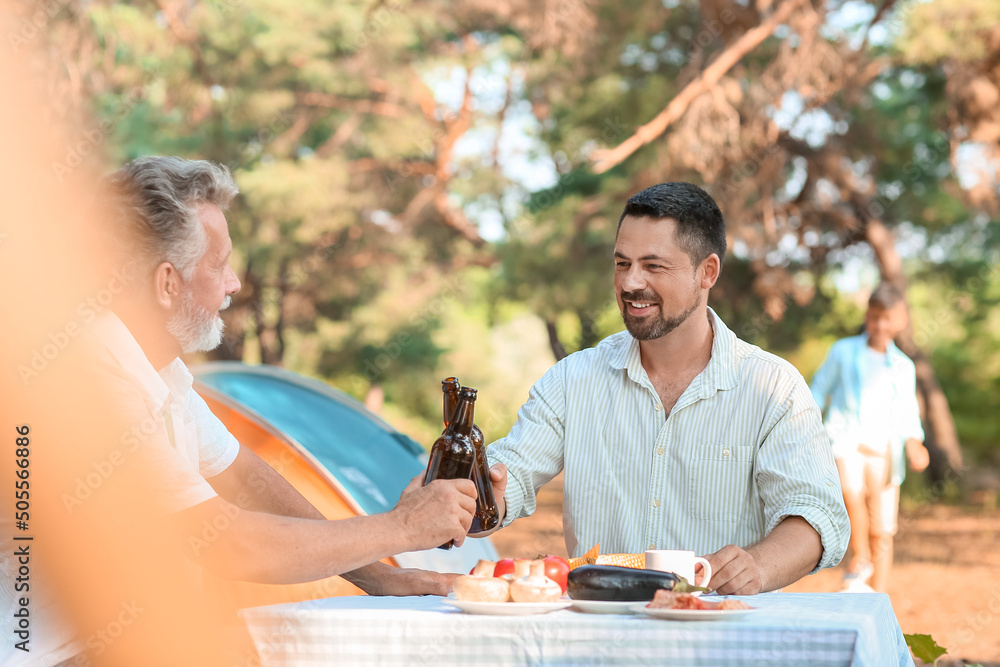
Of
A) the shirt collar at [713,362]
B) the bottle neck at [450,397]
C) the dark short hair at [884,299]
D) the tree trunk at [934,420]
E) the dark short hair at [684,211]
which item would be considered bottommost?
the bottle neck at [450,397]

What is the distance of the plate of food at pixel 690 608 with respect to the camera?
177 cm

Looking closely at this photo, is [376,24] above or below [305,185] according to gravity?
above

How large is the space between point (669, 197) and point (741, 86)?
8.61 meters

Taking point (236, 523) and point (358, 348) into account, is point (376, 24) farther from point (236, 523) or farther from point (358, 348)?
point (236, 523)

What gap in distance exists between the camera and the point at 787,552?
8.09 ft

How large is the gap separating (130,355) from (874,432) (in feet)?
17.1

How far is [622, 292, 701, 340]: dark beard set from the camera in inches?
113

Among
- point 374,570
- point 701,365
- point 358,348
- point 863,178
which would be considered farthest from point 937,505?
point 374,570

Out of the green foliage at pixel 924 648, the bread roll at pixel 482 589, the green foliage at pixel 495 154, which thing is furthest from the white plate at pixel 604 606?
the green foliage at pixel 495 154

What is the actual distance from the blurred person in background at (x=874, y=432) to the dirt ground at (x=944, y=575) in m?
0.59

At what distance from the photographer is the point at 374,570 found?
94.0 inches

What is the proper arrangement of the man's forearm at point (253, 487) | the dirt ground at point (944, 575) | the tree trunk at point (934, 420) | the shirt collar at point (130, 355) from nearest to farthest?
the shirt collar at point (130, 355) → the man's forearm at point (253, 487) → the dirt ground at point (944, 575) → the tree trunk at point (934, 420)

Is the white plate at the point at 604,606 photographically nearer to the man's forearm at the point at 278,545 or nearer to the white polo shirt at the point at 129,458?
the man's forearm at the point at 278,545

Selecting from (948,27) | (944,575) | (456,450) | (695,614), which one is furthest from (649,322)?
(948,27)
